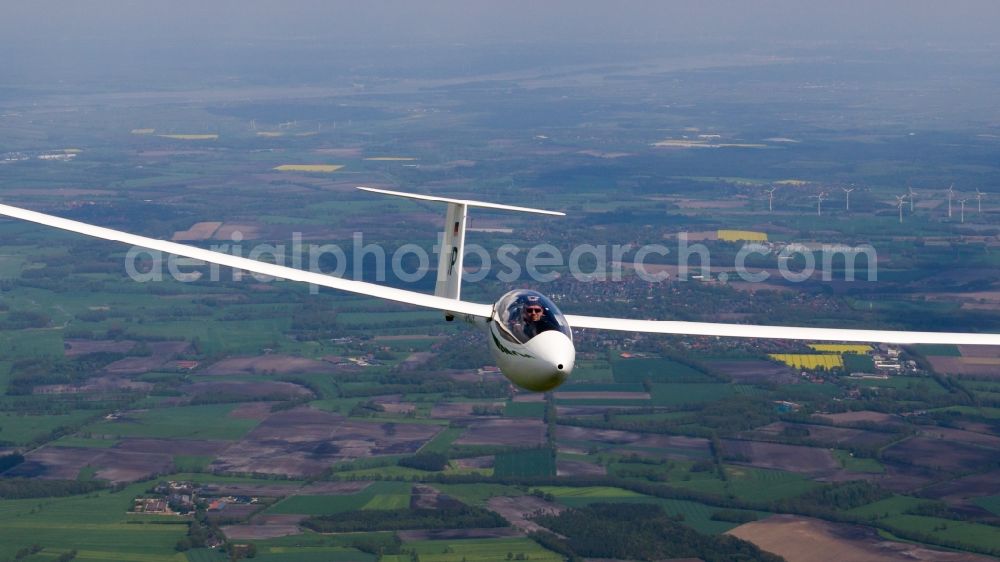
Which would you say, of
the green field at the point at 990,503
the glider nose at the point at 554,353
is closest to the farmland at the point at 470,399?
the green field at the point at 990,503

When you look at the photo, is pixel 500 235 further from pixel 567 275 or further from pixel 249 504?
pixel 249 504

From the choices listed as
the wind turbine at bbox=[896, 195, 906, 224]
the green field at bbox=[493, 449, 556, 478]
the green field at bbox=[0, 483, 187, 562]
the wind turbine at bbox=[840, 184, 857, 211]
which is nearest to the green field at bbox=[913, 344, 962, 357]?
the green field at bbox=[493, 449, 556, 478]

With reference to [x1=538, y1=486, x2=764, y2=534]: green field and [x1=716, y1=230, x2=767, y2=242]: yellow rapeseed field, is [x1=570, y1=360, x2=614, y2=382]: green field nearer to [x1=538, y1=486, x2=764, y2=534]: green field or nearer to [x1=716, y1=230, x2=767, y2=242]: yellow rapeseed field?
[x1=538, y1=486, x2=764, y2=534]: green field

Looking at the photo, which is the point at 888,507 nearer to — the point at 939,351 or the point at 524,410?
the point at 524,410

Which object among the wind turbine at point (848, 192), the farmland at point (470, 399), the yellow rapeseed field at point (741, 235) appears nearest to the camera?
the farmland at point (470, 399)

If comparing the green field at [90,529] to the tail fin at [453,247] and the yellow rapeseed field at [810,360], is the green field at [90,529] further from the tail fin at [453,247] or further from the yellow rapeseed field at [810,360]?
the yellow rapeseed field at [810,360]

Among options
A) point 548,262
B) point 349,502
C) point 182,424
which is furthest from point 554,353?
point 548,262

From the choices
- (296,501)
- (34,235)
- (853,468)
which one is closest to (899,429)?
(853,468)
